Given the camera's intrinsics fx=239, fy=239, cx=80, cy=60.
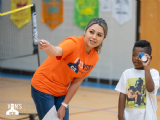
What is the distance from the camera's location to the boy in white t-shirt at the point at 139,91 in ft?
6.12

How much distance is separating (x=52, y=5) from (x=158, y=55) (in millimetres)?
3390

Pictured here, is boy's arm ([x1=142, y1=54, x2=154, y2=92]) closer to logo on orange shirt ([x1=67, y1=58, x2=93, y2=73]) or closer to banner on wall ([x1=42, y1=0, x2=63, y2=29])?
logo on orange shirt ([x1=67, y1=58, x2=93, y2=73])

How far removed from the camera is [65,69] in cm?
189

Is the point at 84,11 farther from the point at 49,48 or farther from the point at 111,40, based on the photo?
the point at 49,48

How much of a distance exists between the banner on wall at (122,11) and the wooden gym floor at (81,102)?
6.03ft

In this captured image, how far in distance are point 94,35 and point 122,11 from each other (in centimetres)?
442

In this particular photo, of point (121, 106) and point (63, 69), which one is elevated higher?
point (63, 69)

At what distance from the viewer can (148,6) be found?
5.71 meters

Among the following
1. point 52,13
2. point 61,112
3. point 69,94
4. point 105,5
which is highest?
point 105,5

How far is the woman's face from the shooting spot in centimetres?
187

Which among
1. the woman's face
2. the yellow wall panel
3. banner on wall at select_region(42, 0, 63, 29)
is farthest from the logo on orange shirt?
banner on wall at select_region(42, 0, 63, 29)

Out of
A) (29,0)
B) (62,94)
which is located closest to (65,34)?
(29,0)

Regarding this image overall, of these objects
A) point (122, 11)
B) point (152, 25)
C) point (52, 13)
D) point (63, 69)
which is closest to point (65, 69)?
point (63, 69)

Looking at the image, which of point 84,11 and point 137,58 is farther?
point 84,11
